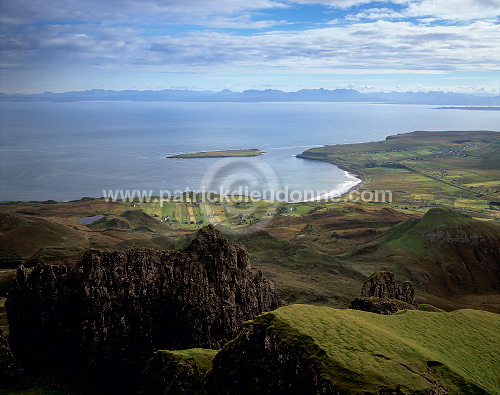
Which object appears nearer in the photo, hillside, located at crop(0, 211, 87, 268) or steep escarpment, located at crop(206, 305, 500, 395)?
steep escarpment, located at crop(206, 305, 500, 395)

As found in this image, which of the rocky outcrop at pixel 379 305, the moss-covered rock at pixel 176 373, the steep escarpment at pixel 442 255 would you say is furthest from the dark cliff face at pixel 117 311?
the steep escarpment at pixel 442 255

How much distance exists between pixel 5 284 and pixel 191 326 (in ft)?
113

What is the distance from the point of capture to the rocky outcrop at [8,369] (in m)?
33.8

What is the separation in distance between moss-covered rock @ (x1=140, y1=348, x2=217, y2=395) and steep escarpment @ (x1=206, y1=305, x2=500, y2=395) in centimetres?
335

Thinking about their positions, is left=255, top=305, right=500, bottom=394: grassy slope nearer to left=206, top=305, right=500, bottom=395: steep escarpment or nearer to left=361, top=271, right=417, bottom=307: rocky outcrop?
left=206, top=305, right=500, bottom=395: steep escarpment

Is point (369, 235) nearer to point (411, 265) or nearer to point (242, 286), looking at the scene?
point (411, 265)

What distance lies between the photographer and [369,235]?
110 meters

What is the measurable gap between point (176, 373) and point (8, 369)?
46.5 feet

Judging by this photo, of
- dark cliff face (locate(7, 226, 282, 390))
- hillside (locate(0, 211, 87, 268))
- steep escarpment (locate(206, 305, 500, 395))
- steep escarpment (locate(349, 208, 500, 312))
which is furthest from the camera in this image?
hillside (locate(0, 211, 87, 268))

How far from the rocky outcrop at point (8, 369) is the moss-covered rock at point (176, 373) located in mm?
10776

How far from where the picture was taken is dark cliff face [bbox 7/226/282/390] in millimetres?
37969

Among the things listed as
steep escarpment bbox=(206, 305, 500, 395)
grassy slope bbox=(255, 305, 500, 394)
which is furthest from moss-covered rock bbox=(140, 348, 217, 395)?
grassy slope bbox=(255, 305, 500, 394)

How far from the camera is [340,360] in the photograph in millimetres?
22359

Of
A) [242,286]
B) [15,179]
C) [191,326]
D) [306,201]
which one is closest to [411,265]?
[242,286]
